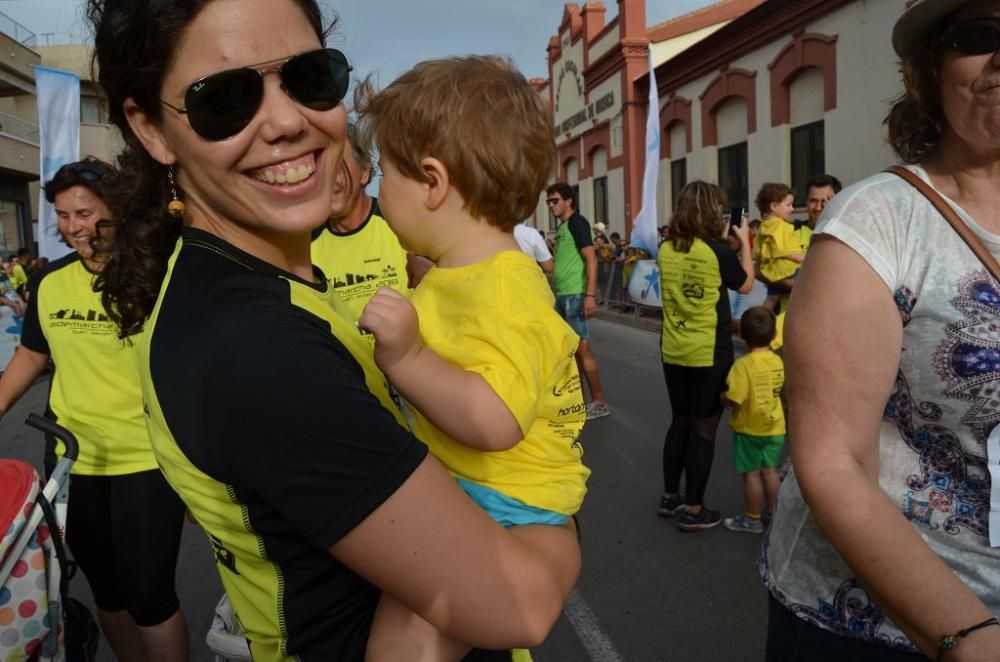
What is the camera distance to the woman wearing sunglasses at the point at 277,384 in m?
0.99

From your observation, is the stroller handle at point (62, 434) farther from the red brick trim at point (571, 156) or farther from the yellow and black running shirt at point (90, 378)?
the red brick trim at point (571, 156)

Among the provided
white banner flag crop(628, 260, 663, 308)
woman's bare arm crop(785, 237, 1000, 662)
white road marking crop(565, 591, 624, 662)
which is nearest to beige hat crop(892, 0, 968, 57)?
woman's bare arm crop(785, 237, 1000, 662)

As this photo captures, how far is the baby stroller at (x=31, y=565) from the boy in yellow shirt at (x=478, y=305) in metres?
1.34

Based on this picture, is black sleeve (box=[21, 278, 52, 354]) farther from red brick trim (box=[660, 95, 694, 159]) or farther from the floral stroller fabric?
red brick trim (box=[660, 95, 694, 159])

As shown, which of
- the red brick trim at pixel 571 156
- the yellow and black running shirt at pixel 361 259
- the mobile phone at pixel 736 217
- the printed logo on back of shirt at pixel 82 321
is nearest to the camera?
the printed logo on back of shirt at pixel 82 321

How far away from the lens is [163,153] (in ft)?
4.48

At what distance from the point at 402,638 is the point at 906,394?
1069 mm

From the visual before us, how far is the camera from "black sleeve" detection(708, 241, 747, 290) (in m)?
4.70

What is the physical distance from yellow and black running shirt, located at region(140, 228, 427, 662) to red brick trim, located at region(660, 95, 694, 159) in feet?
59.3

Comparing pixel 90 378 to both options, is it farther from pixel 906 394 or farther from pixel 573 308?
pixel 573 308

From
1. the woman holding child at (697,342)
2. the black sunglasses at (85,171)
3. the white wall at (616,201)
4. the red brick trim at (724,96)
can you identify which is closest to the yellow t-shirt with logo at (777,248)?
the woman holding child at (697,342)

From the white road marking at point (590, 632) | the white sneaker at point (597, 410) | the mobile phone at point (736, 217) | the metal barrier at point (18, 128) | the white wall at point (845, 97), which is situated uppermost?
the metal barrier at point (18, 128)

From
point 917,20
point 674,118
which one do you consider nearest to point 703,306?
point 917,20

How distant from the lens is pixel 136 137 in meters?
1.45
